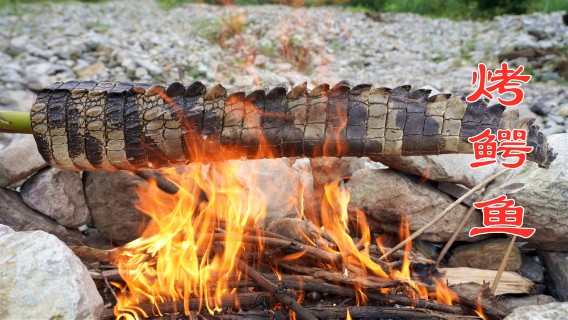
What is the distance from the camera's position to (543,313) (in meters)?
2.37

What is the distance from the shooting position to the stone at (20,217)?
3.41 m

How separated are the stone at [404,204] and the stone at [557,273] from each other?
47 centimetres

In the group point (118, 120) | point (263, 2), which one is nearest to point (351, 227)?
point (118, 120)

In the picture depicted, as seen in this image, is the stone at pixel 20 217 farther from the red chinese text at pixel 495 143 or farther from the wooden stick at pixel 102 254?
the red chinese text at pixel 495 143

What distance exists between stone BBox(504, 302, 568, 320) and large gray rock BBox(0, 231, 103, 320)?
1990 mm

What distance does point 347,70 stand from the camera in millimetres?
10555

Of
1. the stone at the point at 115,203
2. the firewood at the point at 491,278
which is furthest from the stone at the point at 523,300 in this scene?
the stone at the point at 115,203

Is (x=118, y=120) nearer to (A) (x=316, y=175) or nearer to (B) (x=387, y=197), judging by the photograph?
(A) (x=316, y=175)

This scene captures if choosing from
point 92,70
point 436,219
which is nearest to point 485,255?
point 436,219

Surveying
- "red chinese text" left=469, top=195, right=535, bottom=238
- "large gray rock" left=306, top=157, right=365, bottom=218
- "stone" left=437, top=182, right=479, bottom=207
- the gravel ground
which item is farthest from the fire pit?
the gravel ground

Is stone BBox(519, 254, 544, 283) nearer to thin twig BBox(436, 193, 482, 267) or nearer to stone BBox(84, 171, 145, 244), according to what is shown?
thin twig BBox(436, 193, 482, 267)

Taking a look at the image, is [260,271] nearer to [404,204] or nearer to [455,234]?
[404,204]

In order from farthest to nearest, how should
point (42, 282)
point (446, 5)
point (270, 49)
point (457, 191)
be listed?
1. point (446, 5)
2. point (270, 49)
3. point (457, 191)
4. point (42, 282)

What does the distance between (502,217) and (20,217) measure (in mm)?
3153
